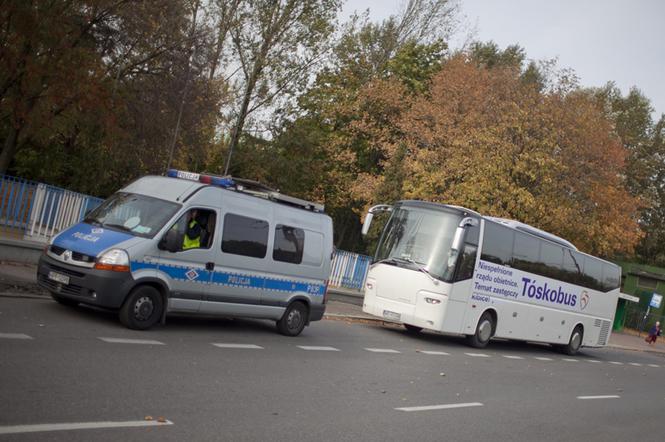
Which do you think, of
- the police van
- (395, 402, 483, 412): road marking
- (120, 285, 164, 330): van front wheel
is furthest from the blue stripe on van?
(395, 402, 483, 412): road marking

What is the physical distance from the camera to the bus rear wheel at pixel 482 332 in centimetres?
1892

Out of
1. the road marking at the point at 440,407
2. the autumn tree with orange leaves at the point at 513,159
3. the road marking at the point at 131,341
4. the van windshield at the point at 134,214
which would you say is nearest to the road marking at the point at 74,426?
the road marking at the point at 131,341

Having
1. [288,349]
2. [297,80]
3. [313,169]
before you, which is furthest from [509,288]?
[313,169]

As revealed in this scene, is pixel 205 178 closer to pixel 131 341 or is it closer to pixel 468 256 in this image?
pixel 131 341

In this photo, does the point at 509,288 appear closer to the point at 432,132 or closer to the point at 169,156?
the point at 169,156

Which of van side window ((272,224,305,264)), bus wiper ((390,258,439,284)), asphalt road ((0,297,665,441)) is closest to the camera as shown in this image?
asphalt road ((0,297,665,441))

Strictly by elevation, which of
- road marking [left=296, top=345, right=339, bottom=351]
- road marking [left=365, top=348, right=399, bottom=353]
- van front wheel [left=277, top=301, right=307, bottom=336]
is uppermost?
van front wheel [left=277, top=301, right=307, bottom=336]

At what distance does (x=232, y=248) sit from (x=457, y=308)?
308 inches

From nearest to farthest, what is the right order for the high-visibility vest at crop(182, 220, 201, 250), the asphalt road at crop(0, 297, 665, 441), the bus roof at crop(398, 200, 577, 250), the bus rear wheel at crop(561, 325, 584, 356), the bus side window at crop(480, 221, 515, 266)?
the asphalt road at crop(0, 297, 665, 441)
the high-visibility vest at crop(182, 220, 201, 250)
the bus roof at crop(398, 200, 577, 250)
the bus side window at crop(480, 221, 515, 266)
the bus rear wheel at crop(561, 325, 584, 356)

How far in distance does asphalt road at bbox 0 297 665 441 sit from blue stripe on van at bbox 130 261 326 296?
91 centimetres

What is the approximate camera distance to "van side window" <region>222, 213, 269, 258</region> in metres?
11.8

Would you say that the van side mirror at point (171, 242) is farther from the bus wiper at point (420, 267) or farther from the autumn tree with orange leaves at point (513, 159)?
the autumn tree with orange leaves at point (513, 159)

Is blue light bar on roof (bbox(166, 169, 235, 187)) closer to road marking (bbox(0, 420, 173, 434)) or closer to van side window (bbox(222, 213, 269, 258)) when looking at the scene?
van side window (bbox(222, 213, 269, 258))

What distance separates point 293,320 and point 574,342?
14.1 meters
